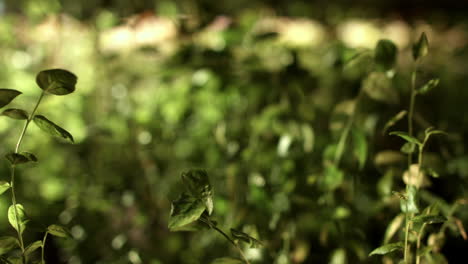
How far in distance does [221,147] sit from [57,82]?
0.54 metres

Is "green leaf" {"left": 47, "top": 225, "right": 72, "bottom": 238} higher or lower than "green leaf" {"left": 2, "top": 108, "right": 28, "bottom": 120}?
lower

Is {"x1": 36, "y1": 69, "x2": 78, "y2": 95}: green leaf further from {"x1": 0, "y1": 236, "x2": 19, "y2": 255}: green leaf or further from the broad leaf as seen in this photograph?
{"x1": 0, "y1": 236, "x2": 19, "y2": 255}: green leaf

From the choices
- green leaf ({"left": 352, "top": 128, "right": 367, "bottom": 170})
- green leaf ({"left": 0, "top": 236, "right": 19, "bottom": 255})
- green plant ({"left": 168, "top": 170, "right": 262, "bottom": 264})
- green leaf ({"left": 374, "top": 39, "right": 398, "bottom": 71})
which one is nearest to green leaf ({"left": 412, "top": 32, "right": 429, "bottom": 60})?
green leaf ({"left": 374, "top": 39, "right": 398, "bottom": 71})

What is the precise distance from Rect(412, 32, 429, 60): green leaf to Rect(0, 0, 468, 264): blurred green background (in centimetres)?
9

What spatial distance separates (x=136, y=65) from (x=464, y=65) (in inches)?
99.3

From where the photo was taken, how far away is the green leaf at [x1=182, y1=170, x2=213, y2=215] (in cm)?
48

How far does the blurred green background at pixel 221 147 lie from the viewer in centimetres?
77

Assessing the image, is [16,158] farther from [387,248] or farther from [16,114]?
[387,248]

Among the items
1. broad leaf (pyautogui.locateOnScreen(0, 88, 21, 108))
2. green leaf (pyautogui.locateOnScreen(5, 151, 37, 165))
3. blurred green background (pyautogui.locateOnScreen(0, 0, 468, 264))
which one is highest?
broad leaf (pyautogui.locateOnScreen(0, 88, 21, 108))

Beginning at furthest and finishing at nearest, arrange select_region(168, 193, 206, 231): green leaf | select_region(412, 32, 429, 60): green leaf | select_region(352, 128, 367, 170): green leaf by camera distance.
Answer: select_region(352, 128, 367, 170): green leaf < select_region(412, 32, 429, 60): green leaf < select_region(168, 193, 206, 231): green leaf

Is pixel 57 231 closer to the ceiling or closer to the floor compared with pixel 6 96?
closer to the floor

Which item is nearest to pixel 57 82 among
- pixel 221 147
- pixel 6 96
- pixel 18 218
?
pixel 6 96

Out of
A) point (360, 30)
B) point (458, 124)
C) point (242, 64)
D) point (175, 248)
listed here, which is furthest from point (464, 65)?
point (175, 248)

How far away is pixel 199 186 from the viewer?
18.9 inches
